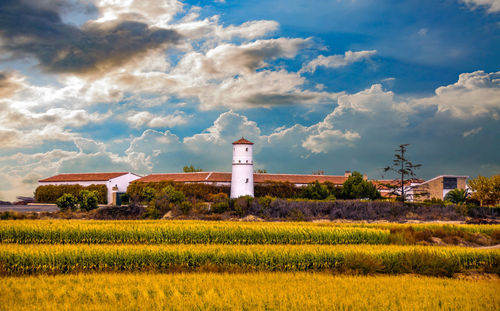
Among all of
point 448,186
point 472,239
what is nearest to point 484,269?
point 472,239

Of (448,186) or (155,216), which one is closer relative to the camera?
(155,216)

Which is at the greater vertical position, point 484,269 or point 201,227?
point 201,227

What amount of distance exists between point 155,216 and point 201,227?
49.0 ft

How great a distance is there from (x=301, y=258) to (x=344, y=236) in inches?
219

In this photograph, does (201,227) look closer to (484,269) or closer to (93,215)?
(484,269)

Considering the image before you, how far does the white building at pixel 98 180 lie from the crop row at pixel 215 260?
4291 cm

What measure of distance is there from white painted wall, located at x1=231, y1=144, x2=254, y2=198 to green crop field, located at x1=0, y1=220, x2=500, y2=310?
26.9 metres

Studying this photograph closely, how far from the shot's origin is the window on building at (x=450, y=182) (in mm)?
50562

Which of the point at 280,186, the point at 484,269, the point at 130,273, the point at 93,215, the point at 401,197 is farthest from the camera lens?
the point at 280,186

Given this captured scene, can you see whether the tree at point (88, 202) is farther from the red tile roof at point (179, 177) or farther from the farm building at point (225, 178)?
the red tile roof at point (179, 177)

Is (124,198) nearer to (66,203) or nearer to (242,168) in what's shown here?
(66,203)

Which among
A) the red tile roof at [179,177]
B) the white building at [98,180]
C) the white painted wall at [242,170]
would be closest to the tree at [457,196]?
the white painted wall at [242,170]

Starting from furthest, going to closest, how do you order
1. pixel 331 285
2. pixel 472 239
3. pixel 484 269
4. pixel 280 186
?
pixel 280 186 → pixel 472 239 → pixel 484 269 → pixel 331 285

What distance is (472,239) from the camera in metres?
19.1
